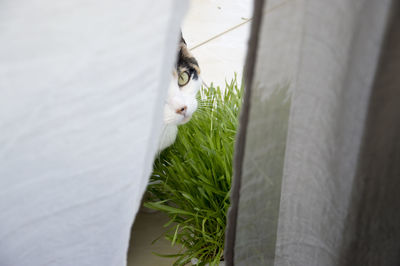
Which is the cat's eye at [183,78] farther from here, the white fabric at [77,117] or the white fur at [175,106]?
the white fabric at [77,117]

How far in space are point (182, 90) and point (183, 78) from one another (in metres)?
0.03

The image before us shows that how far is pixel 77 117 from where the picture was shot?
0.34 m

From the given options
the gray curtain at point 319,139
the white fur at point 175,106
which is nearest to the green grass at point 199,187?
the white fur at point 175,106

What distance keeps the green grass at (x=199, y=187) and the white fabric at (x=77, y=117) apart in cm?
26

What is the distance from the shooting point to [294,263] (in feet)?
1.37

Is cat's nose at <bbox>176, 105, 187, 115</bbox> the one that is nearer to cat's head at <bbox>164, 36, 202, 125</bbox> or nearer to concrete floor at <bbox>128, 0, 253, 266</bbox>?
cat's head at <bbox>164, 36, 202, 125</bbox>

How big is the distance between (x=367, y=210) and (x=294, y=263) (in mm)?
116

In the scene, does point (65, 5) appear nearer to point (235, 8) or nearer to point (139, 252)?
point (139, 252)

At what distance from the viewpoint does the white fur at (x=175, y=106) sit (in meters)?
0.69

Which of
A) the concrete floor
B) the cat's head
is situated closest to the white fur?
the cat's head

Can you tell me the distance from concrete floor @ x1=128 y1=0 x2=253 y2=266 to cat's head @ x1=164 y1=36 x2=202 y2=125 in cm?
20

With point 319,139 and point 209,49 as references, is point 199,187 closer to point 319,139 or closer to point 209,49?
point 319,139

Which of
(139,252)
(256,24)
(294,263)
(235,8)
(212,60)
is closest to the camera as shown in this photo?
(256,24)

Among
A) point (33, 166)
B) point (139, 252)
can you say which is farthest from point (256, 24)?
point (139, 252)
